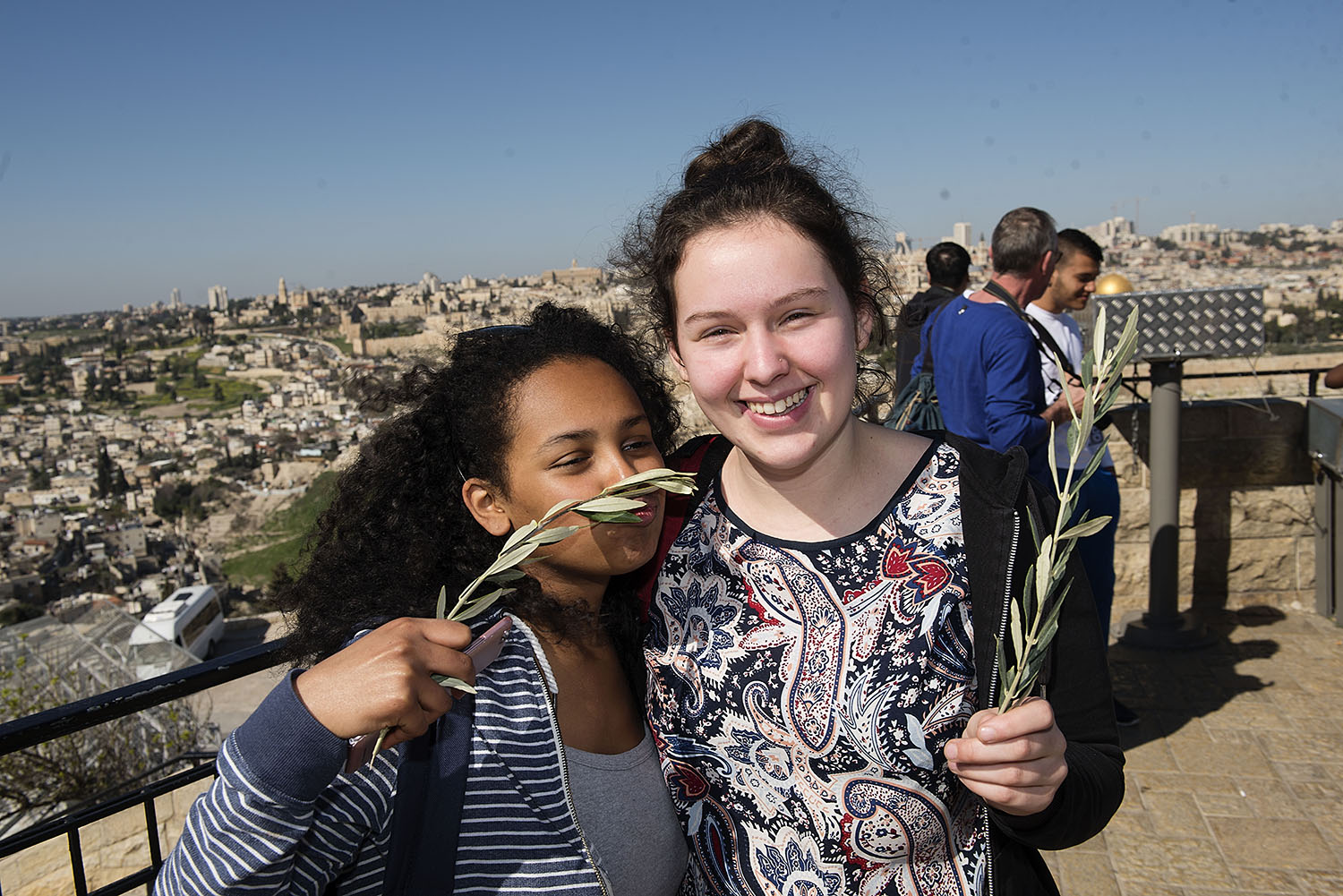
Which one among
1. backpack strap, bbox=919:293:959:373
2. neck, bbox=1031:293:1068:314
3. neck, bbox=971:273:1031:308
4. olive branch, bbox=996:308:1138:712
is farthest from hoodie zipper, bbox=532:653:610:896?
neck, bbox=1031:293:1068:314

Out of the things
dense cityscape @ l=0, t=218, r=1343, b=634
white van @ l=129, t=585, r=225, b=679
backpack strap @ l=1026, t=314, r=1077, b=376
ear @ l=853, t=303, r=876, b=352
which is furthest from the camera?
dense cityscape @ l=0, t=218, r=1343, b=634

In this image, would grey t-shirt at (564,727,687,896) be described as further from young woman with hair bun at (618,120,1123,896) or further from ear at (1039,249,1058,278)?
ear at (1039,249,1058,278)

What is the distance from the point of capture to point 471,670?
106 cm

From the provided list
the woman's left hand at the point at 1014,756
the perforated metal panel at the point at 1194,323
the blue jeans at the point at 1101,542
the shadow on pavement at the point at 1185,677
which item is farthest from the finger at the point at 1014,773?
the perforated metal panel at the point at 1194,323

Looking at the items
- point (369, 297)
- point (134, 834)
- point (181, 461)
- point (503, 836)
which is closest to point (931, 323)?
point (503, 836)

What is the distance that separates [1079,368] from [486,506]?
11.3ft

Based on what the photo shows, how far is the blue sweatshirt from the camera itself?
3.31 metres

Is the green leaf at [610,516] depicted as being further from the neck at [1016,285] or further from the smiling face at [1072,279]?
the smiling face at [1072,279]

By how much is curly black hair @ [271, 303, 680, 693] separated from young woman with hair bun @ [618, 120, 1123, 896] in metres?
0.28

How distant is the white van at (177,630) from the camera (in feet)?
28.8

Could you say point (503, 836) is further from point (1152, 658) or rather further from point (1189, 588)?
point (1189, 588)

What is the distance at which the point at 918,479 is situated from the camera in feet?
4.62

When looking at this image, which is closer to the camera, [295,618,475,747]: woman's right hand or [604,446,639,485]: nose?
[295,618,475,747]: woman's right hand

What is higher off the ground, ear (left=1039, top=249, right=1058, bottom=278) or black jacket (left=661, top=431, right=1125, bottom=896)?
Result: ear (left=1039, top=249, right=1058, bottom=278)
